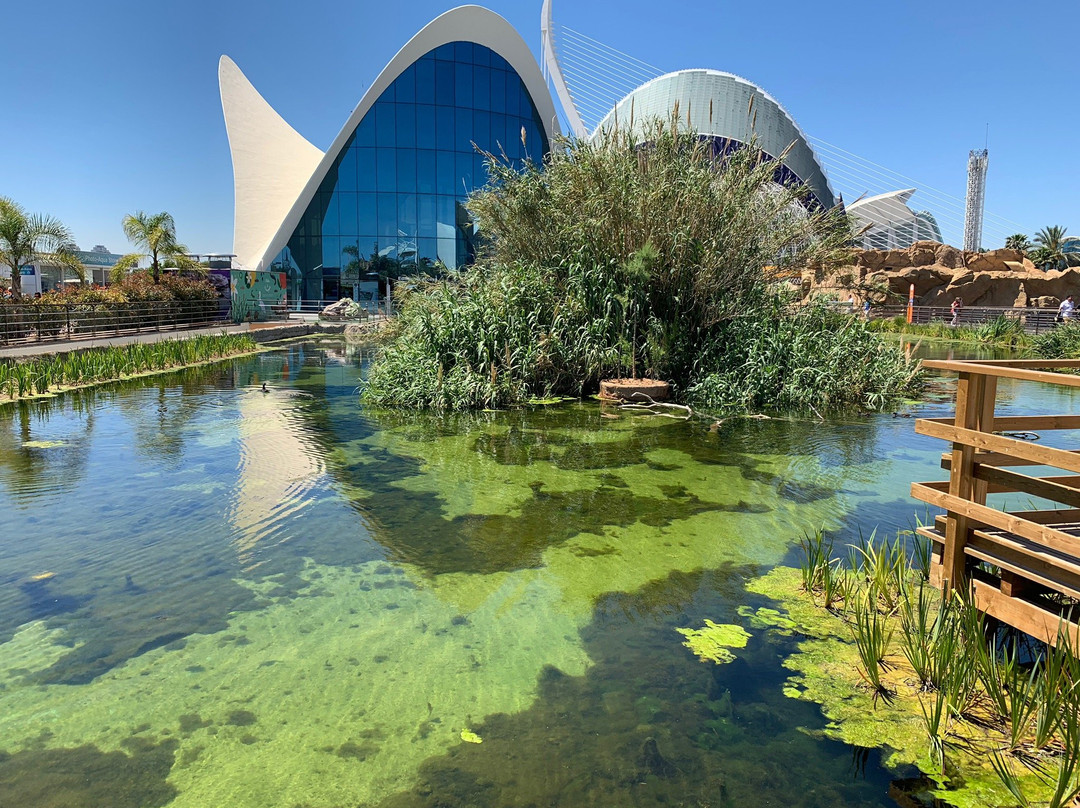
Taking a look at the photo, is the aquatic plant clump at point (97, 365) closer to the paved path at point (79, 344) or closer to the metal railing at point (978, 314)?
the paved path at point (79, 344)

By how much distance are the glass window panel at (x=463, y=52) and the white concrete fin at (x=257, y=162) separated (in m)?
9.20

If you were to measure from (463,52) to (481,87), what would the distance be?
173 centimetres

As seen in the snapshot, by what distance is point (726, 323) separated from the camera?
11.5m

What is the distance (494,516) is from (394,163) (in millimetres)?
26521

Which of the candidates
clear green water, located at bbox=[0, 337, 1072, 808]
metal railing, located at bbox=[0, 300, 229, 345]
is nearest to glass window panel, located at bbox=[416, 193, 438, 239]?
metal railing, located at bbox=[0, 300, 229, 345]

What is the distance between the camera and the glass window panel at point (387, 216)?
28.7m

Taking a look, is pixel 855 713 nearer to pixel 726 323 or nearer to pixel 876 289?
pixel 726 323

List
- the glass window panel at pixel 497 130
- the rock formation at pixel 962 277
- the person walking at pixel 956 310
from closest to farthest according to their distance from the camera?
the person walking at pixel 956 310 → the rock formation at pixel 962 277 → the glass window panel at pixel 497 130

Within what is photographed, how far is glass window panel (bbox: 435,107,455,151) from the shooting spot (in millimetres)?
28906

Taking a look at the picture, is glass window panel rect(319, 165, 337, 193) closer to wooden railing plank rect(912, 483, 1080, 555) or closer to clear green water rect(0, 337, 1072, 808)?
clear green water rect(0, 337, 1072, 808)

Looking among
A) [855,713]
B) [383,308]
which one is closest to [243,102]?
[383,308]

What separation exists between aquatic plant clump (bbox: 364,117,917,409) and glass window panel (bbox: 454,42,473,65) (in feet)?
69.1

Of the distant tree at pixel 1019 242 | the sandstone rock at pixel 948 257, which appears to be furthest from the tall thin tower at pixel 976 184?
the sandstone rock at pixel 948 257

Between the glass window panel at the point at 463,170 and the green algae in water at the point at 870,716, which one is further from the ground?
the glass window panel at the point at 463,170
